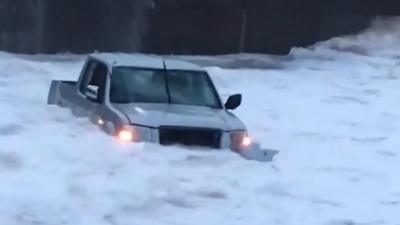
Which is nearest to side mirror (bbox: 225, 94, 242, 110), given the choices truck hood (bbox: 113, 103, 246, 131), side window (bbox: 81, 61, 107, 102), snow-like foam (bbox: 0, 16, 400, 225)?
truck hood (bbox: 113, 103, 246, 131)

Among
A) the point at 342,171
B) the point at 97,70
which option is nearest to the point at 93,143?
the point at 97,70

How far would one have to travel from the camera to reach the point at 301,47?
Answer: 94.8 feet

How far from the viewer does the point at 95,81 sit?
1413 centimetres

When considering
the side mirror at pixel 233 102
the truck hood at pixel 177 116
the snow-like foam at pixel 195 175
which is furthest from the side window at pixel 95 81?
the side mirror at pixel 233 102

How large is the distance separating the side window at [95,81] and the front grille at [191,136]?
121cm

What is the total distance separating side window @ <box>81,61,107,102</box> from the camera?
1364cm

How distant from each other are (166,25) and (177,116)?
543 inches

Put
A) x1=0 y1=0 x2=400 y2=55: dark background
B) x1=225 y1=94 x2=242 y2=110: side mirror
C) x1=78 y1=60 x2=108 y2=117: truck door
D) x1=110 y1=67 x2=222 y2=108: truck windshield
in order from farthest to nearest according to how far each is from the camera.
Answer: x1=0 y1=0 x2=400 y2=55: dark background
x1=225 y1=94 x2=242 y2=110: side mirror
x1=78 y1=60 x2=108 y2=117: truck door
x1=110 y1=67 x2=222 y2=108: truck windshield

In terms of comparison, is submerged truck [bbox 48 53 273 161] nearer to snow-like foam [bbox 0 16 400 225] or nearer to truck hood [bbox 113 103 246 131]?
truck hood [bbox 113 103 246 131]

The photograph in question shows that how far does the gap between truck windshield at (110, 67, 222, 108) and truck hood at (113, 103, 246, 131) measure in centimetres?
22

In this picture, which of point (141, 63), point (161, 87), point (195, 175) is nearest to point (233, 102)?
point (161, 87)

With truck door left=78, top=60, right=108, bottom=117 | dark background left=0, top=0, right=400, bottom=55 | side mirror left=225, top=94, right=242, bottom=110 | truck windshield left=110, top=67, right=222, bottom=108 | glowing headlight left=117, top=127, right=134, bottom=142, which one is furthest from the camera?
dark background left=0, top=0, right=400, bottom=55

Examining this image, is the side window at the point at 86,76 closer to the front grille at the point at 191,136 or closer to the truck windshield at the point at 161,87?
the truck windshield at the point at 161,87

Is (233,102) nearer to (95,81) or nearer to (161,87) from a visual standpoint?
(161,87)
